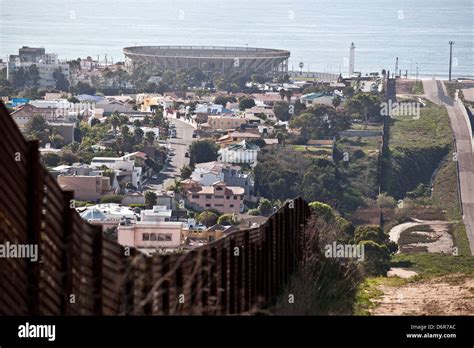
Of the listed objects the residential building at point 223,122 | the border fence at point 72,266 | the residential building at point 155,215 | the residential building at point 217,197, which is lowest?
the residential building at point 217,197

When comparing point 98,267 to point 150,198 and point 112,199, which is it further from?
point 112,199

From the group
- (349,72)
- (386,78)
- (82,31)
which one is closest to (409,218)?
(386,78)

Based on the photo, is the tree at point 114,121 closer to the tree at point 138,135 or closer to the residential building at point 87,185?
the tree at point 138,135

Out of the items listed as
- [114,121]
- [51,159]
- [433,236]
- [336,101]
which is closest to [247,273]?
[433,236]

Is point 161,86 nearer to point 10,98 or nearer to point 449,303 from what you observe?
point 10,98

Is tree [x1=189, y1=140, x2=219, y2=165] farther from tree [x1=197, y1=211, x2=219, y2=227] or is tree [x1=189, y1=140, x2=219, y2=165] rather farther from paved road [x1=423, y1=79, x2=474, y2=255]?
tree [x1=197, y1=211, x2=219, y2=227]

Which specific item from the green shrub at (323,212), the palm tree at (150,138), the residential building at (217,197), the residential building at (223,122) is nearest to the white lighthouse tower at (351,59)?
the residential building at (223,122)

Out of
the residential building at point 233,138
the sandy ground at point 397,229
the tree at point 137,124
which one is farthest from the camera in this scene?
the tree at point 137,124
